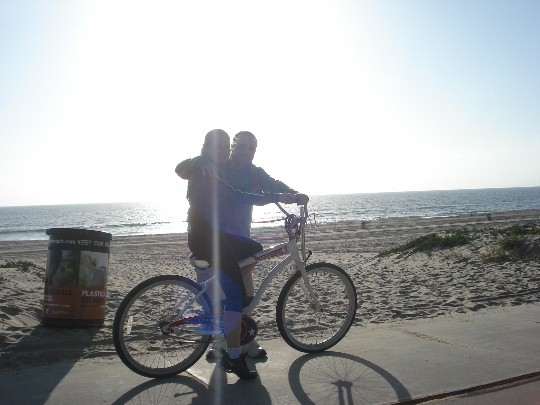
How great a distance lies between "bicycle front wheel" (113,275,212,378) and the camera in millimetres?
3611

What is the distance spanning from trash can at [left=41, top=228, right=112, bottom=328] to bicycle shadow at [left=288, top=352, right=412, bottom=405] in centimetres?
229

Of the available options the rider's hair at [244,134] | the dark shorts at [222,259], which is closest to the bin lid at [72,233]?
the dark shorts at [222,259]

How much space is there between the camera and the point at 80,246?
5023 mm

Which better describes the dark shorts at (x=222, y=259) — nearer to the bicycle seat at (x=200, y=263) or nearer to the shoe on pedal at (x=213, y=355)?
the bicycle seat at (x=200, y=263)

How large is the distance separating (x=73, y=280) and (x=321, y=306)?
2480 mm

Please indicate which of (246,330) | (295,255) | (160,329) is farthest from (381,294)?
(160,329)

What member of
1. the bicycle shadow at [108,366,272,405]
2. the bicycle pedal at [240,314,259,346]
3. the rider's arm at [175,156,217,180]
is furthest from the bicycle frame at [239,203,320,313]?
the bicycle shadow at [108,366,272,405]

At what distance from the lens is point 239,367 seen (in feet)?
11.7

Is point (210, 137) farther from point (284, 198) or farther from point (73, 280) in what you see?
point (73, 280)

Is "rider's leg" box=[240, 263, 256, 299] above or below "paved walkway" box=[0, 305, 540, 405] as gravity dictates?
above

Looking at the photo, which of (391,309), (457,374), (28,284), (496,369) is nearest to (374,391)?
(457,374)

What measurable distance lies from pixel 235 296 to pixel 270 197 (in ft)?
2.73

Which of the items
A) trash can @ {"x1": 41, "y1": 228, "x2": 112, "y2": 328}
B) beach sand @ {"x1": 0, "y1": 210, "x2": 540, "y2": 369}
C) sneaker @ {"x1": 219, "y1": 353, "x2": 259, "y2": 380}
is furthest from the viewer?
trash can @ {"x1": 41, "y1": 228, "x2": 112, "y2": 328}

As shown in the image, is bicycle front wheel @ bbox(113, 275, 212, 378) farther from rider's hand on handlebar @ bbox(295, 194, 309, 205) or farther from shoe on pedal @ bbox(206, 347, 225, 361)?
rider's hand on handlebar @ bbox(295, 194, 309, 205)
